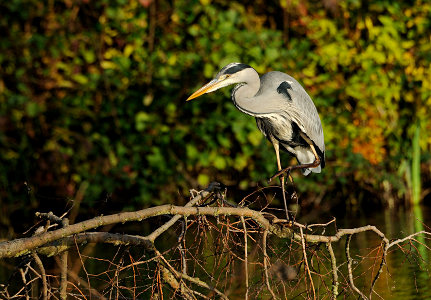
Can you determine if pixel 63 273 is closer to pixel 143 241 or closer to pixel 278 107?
pixel 143 241

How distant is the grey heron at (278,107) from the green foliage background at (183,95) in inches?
81.8

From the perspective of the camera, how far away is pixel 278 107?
4.80 meters

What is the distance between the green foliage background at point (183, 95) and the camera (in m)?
7.48

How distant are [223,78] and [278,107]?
0.55 metres

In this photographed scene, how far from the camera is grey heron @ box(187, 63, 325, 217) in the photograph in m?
4.51

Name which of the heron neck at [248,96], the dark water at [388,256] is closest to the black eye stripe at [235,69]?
the heron neck at [248,96]

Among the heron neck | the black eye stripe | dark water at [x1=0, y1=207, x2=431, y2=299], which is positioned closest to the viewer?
dark water at [x1=0, y1=207, x2=431, y2=299]

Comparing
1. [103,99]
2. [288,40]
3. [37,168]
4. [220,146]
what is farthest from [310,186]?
[37,168]

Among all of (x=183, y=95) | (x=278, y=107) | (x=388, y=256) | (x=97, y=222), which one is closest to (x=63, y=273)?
(x=97, y=222)

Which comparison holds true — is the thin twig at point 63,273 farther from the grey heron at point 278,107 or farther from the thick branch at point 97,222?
the grey heron at point 278,107

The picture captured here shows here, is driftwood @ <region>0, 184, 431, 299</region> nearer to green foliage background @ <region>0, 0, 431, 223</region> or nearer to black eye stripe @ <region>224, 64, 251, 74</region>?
black eye stripe @ <region>224, 64, 251, 74</region>

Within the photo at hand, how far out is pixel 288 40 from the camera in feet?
26.7

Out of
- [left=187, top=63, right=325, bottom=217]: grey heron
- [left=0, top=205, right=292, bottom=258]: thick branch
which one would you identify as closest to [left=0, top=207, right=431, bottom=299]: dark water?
[left=0, top=205, right=292, bottom=258]: thick branch

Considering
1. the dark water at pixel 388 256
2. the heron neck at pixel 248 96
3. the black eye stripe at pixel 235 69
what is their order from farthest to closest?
the heron neck at pixel 248 96 < the black eye stripe at pixel 235 69 < the dark water at pixel 388 256
